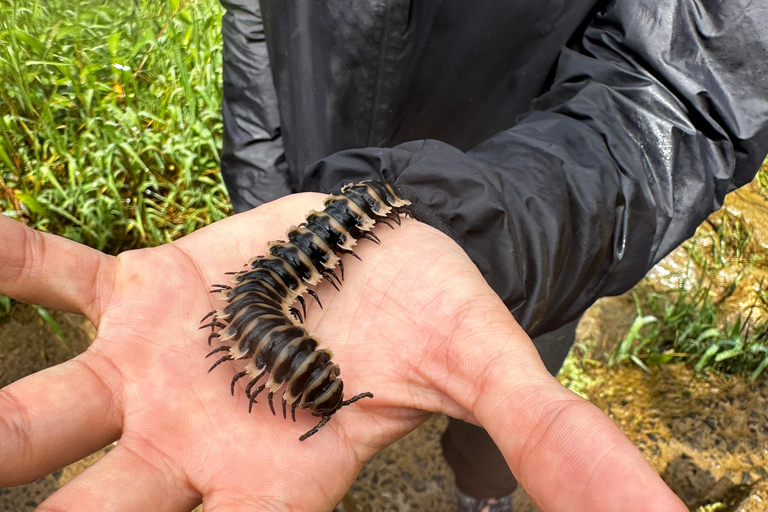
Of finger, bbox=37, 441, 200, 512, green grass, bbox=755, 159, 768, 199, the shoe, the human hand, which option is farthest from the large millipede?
green grass, bbox=755, 159, 768, 199

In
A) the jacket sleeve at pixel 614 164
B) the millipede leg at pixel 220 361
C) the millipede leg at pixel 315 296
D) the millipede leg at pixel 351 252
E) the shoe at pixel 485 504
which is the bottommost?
the shoe at pixel 485 504

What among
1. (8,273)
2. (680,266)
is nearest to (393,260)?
(8,273)

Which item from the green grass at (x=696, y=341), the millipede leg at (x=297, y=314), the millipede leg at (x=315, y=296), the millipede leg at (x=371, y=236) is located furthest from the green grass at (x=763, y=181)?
the millipede leg at (x=297, y=314)

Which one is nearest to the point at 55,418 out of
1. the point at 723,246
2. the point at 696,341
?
the point at 696,341

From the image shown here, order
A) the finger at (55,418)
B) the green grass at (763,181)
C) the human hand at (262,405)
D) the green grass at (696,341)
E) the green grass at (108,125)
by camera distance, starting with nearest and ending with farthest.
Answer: the human hand at (262,405)
the finger at (55,418)
the green grass at (696,341)
the green grass at (108,125)
the green grass at (763,181)

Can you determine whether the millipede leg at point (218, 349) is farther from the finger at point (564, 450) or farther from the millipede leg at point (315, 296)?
the finger at point (564, 450)

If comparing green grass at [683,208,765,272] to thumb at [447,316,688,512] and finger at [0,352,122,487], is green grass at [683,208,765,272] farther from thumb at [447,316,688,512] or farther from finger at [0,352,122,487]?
finger at [0,352,122,487]

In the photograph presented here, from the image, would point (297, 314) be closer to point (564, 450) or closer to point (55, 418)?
point (55, 418)
